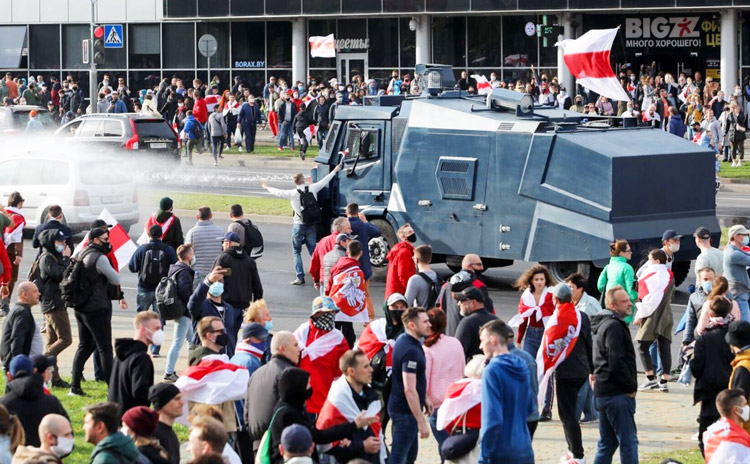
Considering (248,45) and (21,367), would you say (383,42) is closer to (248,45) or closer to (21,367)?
(248,45)

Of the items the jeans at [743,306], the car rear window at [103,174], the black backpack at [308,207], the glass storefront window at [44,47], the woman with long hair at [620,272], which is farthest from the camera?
the glass storefront window at [44,47]

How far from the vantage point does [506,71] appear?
49.1 meters

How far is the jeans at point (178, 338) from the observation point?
14802 millimetres

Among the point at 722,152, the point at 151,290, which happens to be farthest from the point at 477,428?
the point at 722,152

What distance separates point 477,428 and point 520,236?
9.90 meters

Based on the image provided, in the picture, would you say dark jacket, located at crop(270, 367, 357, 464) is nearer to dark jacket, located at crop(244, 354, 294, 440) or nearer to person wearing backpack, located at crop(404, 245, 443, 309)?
dark jacket, located at crop(244, 354, 294, 440)

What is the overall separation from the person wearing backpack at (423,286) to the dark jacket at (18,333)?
360 cm

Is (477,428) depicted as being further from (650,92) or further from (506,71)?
(506,71)

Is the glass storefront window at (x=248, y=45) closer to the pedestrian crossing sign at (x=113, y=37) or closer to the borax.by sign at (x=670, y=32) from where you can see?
the pedestrian crossing sign at (x=113, y=37)

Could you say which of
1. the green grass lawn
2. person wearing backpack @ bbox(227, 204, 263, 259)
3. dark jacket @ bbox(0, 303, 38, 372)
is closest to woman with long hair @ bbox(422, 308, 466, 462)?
dark jacket @ bbox(0, 303, 38, 372)

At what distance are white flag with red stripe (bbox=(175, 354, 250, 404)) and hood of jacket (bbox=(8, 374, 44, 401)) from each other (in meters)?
0.98

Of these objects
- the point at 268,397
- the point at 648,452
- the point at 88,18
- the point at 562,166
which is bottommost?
the point at 648,452

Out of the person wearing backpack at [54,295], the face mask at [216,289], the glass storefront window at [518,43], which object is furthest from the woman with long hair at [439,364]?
the glass storefront window at [518,43]

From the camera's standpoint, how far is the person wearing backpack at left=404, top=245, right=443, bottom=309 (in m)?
13.8
